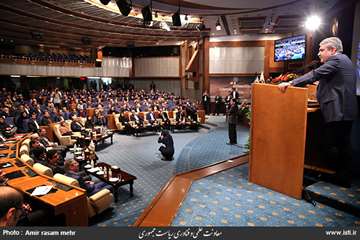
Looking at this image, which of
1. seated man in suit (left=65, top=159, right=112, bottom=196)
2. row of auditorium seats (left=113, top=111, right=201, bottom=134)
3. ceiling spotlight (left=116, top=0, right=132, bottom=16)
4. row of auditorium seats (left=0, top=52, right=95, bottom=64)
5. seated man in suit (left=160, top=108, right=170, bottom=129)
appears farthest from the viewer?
row of auditorium seats (left=0, top=52, right=95, bottom=64)

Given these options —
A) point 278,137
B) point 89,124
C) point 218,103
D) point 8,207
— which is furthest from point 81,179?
point 218,103

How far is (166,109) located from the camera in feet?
37.2

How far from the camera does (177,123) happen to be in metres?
10.1

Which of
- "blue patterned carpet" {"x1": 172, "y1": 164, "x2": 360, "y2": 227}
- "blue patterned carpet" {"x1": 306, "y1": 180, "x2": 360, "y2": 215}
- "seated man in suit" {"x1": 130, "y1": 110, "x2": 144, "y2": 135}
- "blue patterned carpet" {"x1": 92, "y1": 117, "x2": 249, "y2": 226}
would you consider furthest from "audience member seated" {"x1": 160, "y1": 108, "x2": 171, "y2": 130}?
"blue patterned carpet" {"x1": 306, "y1": 180, "x2": 360, "y2": 215}

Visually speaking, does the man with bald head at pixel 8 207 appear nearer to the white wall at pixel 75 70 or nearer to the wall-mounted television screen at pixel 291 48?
the wall-mounted television screen at pixel 291 48

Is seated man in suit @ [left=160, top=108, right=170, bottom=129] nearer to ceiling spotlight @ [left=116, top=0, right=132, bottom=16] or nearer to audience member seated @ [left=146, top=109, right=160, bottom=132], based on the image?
audience member seated @ [left=146, top=109, right=160, bottom=132]

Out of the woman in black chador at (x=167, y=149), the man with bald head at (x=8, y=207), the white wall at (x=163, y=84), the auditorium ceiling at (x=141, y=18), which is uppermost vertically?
the auditorium ceiling at (x=141, y=18)

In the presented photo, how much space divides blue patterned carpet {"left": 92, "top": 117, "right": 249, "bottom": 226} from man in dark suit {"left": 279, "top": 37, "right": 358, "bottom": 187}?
277 centimetres

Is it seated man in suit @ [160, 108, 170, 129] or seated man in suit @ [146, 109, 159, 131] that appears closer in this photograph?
seated man in suit @ [146, 109, 159, 131]

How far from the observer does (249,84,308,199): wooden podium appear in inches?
90.9

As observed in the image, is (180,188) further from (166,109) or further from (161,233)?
(166,109)

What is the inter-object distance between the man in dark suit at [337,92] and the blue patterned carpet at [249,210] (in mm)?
611

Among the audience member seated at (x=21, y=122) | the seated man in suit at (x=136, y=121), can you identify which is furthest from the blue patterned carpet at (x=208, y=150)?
the audience member seated at (x=21, y=122)

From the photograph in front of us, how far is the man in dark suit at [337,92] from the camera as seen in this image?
220 centimetres
